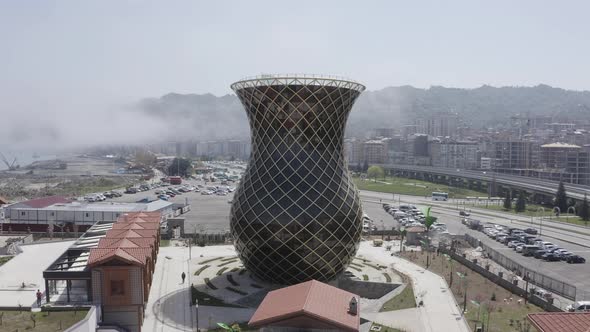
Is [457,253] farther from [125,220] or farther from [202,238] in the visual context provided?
[125,220]

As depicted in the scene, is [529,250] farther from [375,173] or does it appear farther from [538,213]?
[375,173]

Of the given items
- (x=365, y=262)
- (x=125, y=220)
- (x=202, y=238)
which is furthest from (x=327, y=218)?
(x=202, y=238)

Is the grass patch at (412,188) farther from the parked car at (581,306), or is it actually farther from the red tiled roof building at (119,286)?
the red tiled roof building at (119,286)

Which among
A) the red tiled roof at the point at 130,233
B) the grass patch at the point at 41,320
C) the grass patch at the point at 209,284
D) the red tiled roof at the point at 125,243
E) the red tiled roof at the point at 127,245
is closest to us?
the grass patch at the point at 41,320

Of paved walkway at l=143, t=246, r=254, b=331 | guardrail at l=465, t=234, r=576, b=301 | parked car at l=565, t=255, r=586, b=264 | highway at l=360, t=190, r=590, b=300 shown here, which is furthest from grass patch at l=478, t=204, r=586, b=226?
paved walkway at l=143, t=246, r=254, b=331

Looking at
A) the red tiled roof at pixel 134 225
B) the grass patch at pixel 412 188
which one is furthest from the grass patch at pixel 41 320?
the grass patch at pixel 412 188

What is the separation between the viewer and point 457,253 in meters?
37.5

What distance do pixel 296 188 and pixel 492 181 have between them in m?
71.1

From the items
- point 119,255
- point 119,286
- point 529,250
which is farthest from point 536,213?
point 119,255

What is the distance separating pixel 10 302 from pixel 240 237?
10794 mm

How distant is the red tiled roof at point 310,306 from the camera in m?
15.9

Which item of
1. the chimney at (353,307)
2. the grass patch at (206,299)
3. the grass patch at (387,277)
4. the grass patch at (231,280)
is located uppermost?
the chimney at (353,307)

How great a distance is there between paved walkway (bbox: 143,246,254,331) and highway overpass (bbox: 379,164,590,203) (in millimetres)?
57274

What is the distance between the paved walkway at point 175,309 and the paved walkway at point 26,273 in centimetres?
538
